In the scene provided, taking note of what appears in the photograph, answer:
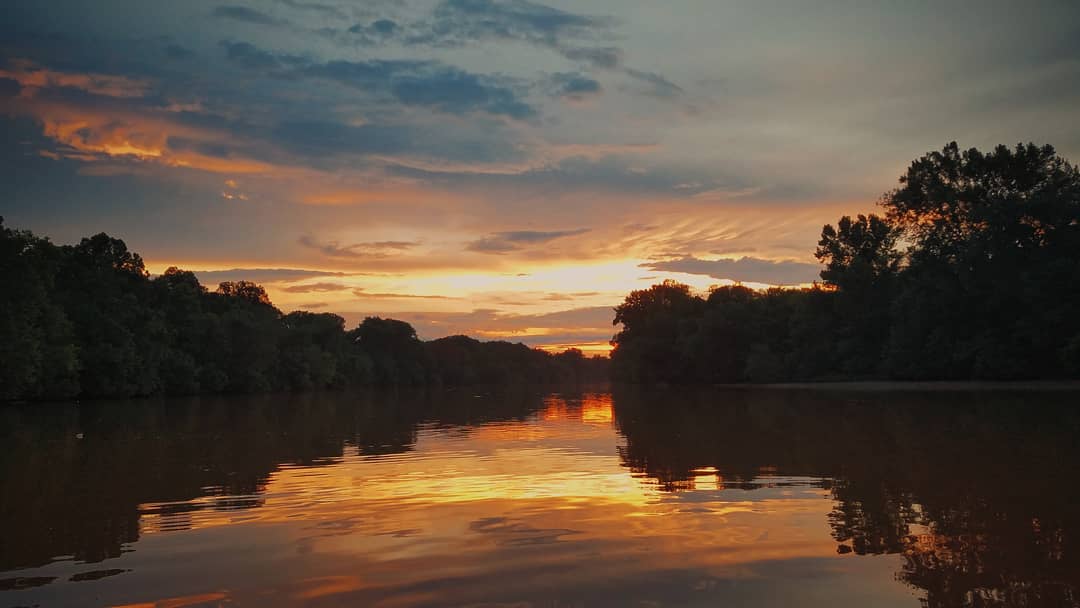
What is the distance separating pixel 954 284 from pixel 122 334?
63487 mm

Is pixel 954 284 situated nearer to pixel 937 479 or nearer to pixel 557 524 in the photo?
pixel 937 479

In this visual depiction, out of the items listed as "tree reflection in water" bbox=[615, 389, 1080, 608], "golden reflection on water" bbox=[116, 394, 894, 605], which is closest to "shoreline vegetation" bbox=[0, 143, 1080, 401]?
"tree reflection in water" bbox=[615, 389, 1080, 608]

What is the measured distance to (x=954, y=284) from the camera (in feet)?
187

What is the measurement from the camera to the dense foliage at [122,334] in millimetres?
52188

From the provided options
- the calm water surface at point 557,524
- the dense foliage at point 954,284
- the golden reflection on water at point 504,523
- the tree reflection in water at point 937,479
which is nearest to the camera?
the calm water surface at point 557,524

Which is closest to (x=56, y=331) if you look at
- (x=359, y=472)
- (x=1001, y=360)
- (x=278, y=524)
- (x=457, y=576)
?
(x=359, y=472)

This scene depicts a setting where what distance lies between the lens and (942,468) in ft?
46.2

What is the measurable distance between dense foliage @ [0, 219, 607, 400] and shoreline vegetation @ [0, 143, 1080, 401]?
0.49 feet

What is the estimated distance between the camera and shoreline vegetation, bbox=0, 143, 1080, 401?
51.9 metres

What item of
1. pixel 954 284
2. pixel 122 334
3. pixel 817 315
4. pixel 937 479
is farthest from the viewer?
pixel 817 315

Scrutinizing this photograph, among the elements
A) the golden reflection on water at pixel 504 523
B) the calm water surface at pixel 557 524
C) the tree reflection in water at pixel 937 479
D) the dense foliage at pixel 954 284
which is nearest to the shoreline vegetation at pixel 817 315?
the dense foliage at pixel 954 284

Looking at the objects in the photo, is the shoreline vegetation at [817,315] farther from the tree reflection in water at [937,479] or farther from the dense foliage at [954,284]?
the tree reflection in water at [937,479]

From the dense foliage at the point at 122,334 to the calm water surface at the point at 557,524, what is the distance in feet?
126

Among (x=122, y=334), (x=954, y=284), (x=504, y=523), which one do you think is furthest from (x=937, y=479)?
(x=122, y=334)
